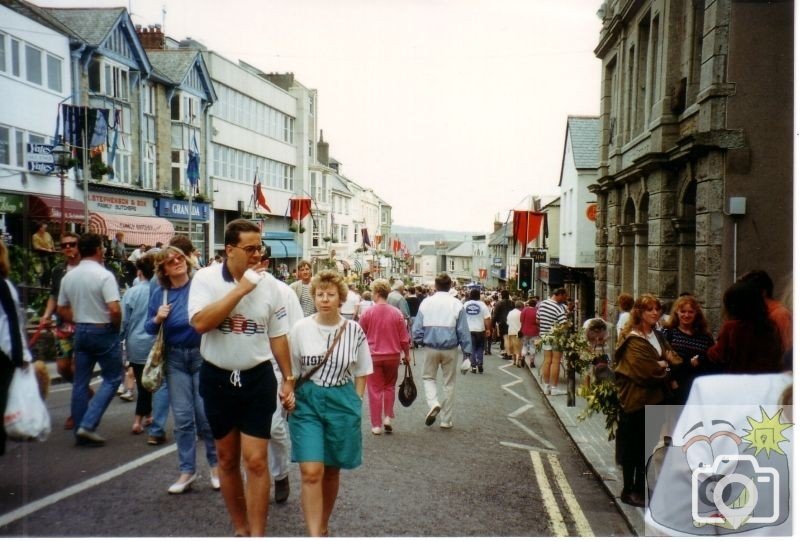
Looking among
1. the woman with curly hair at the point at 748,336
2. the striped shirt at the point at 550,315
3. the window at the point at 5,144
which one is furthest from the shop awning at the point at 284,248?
the striped shirt at the point at 550,315

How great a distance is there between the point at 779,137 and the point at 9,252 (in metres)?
4.35

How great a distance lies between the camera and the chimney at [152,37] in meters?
4.11

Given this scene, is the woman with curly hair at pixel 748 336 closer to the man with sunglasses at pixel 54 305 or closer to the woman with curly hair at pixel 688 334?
the woman with curly hair at pixel 688 334

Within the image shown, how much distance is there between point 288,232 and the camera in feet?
19.8

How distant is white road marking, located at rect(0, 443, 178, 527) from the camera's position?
368cm

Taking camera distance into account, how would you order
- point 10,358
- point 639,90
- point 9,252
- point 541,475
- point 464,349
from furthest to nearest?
1. point 639,90
2. point 464,349
3. point 541,475
4. point 9,252
5. point 10,358

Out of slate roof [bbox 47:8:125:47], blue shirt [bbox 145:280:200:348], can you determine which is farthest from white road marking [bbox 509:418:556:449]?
slate roof [bbox 47:8:125:47]

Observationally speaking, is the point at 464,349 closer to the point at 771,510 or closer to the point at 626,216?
the point at 771,510

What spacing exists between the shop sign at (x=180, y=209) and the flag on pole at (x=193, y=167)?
6.1 inches

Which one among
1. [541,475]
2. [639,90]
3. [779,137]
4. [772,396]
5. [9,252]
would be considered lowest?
[541,475]

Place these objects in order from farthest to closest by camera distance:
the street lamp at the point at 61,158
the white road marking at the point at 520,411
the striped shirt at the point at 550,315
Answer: the striped shirt at the point at 550,315
the white road marking at the point at 520,411
the street lamp at the point at 61,158

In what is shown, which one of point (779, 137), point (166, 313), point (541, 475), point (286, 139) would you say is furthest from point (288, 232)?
point (779, 137)

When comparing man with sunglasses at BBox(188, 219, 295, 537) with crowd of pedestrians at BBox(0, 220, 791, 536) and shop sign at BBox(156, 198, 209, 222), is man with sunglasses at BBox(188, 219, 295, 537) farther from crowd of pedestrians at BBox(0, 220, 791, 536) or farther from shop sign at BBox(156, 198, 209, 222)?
shop sign at BBox(156, 198, 209, 222)

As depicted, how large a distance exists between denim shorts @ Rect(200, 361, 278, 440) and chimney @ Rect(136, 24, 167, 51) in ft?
6.62
